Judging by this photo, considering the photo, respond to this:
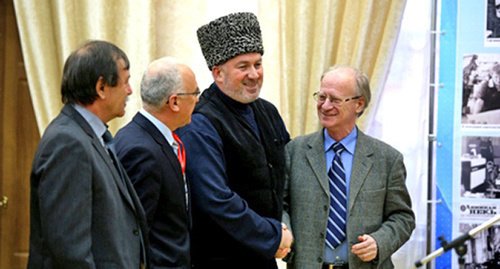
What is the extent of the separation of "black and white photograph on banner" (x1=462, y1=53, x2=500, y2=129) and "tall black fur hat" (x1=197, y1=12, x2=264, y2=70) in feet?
5.09

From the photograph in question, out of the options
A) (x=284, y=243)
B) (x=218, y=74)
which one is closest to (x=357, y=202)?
(x=284, y=243)

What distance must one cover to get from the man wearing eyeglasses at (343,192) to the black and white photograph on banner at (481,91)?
0.98 meters

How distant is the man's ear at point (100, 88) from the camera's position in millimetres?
2068

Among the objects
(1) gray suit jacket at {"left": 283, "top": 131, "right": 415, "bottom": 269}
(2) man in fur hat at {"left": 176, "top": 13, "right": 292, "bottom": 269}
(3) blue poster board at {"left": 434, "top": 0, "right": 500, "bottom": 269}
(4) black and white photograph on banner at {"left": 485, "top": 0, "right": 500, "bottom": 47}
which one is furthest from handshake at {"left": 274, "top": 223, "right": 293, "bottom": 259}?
(4) black and white photograph on banner at {"left": 485, "top": 0, "right": 500, "bottom": 47}

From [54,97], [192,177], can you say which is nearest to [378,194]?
[192,177]

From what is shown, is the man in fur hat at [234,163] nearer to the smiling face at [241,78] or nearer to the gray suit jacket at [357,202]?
the smiling face at [241,78]

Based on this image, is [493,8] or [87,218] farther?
[493,8]

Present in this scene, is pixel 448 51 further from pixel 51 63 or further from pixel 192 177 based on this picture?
pixel 51 63

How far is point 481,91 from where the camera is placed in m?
3.77

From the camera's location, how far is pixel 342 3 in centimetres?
402

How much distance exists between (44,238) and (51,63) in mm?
2321

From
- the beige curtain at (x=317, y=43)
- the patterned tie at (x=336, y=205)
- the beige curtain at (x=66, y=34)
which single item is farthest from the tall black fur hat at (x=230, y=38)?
the beige curtain at (x=66, y=34)

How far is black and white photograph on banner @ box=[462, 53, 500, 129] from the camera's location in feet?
12.3

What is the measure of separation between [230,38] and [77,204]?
45.0 inches
